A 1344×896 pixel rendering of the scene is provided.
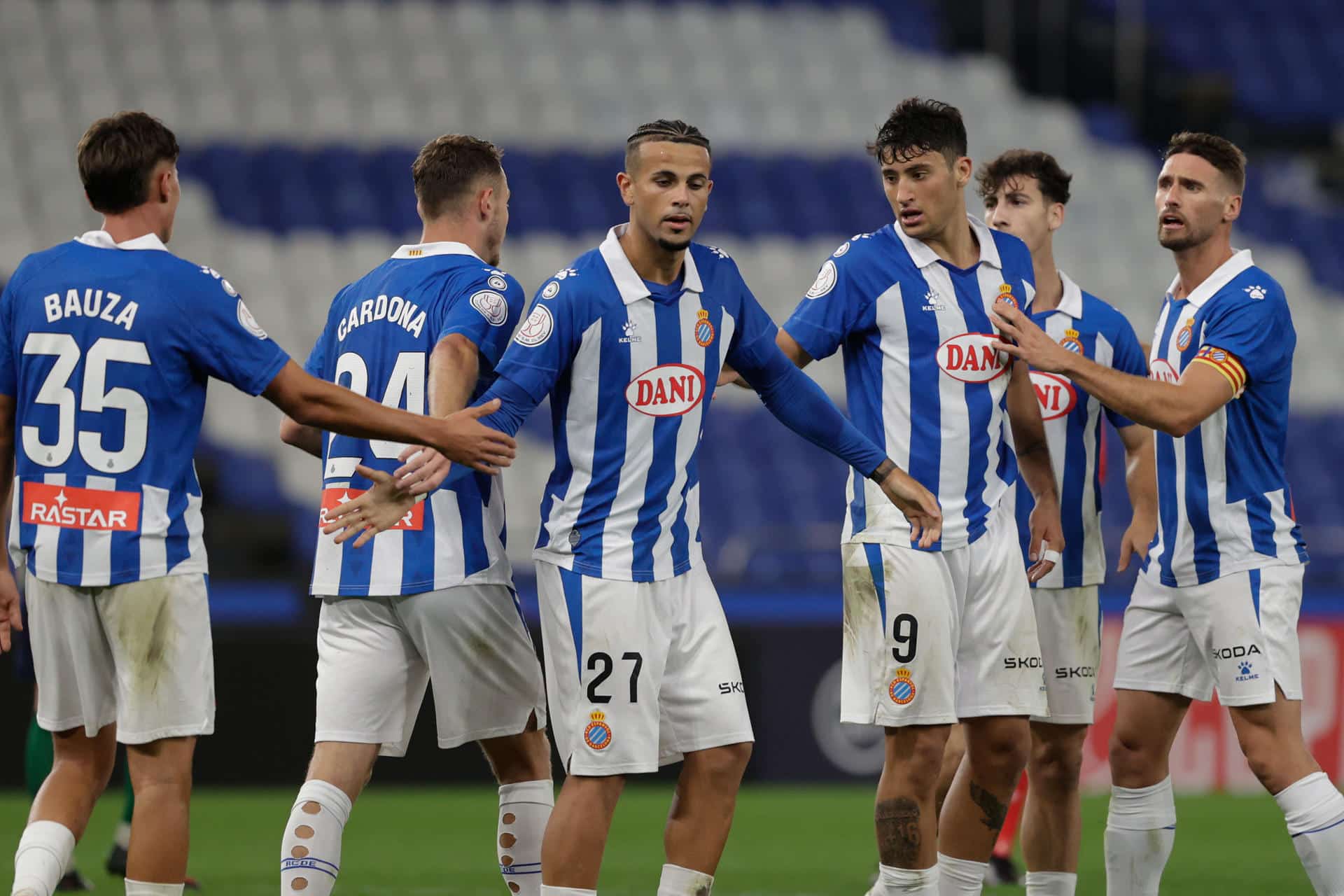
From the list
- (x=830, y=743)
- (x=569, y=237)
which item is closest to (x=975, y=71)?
(x=569, y=237)

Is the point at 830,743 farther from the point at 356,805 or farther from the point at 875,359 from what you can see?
the point at 875,359

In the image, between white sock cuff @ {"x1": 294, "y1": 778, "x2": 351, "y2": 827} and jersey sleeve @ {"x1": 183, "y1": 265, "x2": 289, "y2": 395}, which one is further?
white sock cuff @ {"x1": 294, "y1": 778, "x2": 351, "y2": 827}

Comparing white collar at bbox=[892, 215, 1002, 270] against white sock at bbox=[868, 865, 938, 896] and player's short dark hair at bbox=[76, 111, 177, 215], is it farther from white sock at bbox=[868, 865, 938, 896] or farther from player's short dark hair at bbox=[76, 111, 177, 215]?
player's short dark hair at bbox=[76, 111, 177, 215]

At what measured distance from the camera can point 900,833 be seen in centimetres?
464

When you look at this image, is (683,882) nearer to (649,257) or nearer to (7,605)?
(649,257)

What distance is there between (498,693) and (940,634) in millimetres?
1284

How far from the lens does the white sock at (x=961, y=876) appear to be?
502 centimetres

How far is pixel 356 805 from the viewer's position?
9594 mm

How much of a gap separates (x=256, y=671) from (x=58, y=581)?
18.9 ft

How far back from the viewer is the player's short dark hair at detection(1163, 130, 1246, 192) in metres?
5.22

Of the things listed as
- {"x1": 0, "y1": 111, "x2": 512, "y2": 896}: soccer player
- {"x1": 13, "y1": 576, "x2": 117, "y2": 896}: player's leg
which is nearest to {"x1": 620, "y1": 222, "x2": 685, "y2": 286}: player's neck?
{"x1": 0, "y1": 111, "x2": 512, "y2": 896}: soccer player

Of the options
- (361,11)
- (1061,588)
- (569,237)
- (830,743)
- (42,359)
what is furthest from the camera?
(361,11)

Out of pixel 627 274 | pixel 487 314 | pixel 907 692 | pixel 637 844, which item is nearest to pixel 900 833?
pixel 907 692

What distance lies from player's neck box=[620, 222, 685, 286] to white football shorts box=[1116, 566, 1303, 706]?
1.95m
